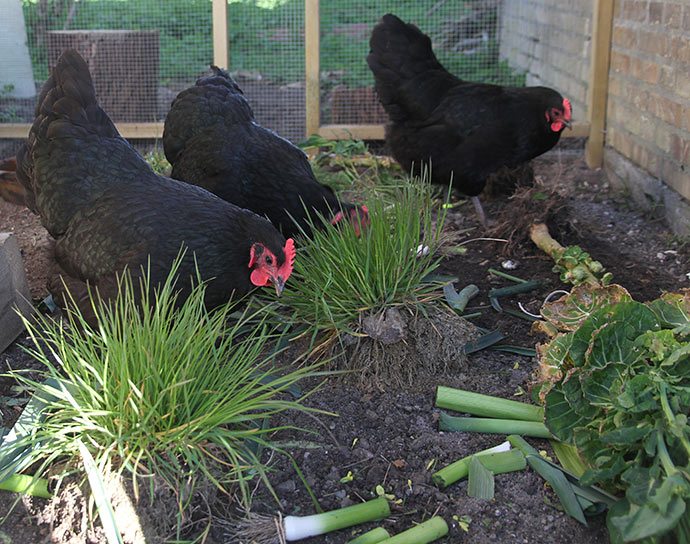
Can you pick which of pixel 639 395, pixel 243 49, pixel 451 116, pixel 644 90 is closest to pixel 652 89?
pixel 644 90

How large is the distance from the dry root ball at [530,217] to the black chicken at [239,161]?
1084 mm

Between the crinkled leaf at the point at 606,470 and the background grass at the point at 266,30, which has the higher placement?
the background grass at the point at 266,30

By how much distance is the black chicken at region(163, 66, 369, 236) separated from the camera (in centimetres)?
351

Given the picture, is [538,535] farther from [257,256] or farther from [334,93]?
[334,93]

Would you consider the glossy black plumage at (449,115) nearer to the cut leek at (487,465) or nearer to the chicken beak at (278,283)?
the chicken beak at (278,283)

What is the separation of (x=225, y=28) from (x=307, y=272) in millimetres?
3542

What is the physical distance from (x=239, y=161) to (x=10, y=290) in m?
1.31

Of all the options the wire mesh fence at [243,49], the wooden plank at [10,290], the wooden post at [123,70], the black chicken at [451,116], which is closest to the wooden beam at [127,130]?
the wire mesh fence at [243,49]

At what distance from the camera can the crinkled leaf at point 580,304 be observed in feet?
7.57

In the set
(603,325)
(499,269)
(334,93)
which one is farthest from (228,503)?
(334,93)

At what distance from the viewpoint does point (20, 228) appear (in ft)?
14.9

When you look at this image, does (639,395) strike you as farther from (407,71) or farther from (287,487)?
(407,71)

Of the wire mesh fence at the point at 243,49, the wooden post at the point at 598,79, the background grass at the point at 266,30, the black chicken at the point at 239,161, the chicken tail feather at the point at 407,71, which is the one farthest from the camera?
the background grass at the point at 266,30

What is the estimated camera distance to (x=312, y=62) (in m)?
5.73
